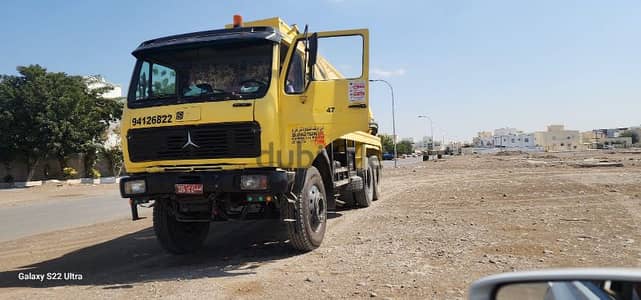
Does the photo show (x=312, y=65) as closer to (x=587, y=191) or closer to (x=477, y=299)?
(x=477, y=299)

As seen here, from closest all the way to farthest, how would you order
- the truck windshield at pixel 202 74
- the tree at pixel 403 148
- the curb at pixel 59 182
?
the truck windshield at pixel 202 74, the curb at pixel 59 182, the tree at pixel 403 148

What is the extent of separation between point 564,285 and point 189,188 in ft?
16.4

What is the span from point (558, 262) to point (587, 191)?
27.4ft

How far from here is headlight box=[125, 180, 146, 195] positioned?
623 centimetres

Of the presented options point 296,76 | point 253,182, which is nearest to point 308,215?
point 253,182

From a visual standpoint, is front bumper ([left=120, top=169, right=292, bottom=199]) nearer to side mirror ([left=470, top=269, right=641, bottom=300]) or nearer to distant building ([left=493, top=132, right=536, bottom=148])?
side mirror ([left=470, top=269, right=641, bottom=300])

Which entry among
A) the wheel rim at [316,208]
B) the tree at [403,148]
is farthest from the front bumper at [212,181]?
the tree at [403,148]

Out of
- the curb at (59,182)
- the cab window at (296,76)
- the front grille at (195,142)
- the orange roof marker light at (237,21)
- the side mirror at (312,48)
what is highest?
the orange roof marker light at (237,21)

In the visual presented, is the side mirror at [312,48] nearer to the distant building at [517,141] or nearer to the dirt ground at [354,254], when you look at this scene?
the dirt ground at [354,254]

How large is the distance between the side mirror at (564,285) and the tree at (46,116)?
36.5m

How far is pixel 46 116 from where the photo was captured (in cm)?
3353

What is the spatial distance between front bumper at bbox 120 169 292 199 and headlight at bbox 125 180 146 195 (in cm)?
4

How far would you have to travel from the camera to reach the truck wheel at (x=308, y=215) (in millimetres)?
6305

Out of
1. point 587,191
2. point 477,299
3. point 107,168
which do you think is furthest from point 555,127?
point 477,299
